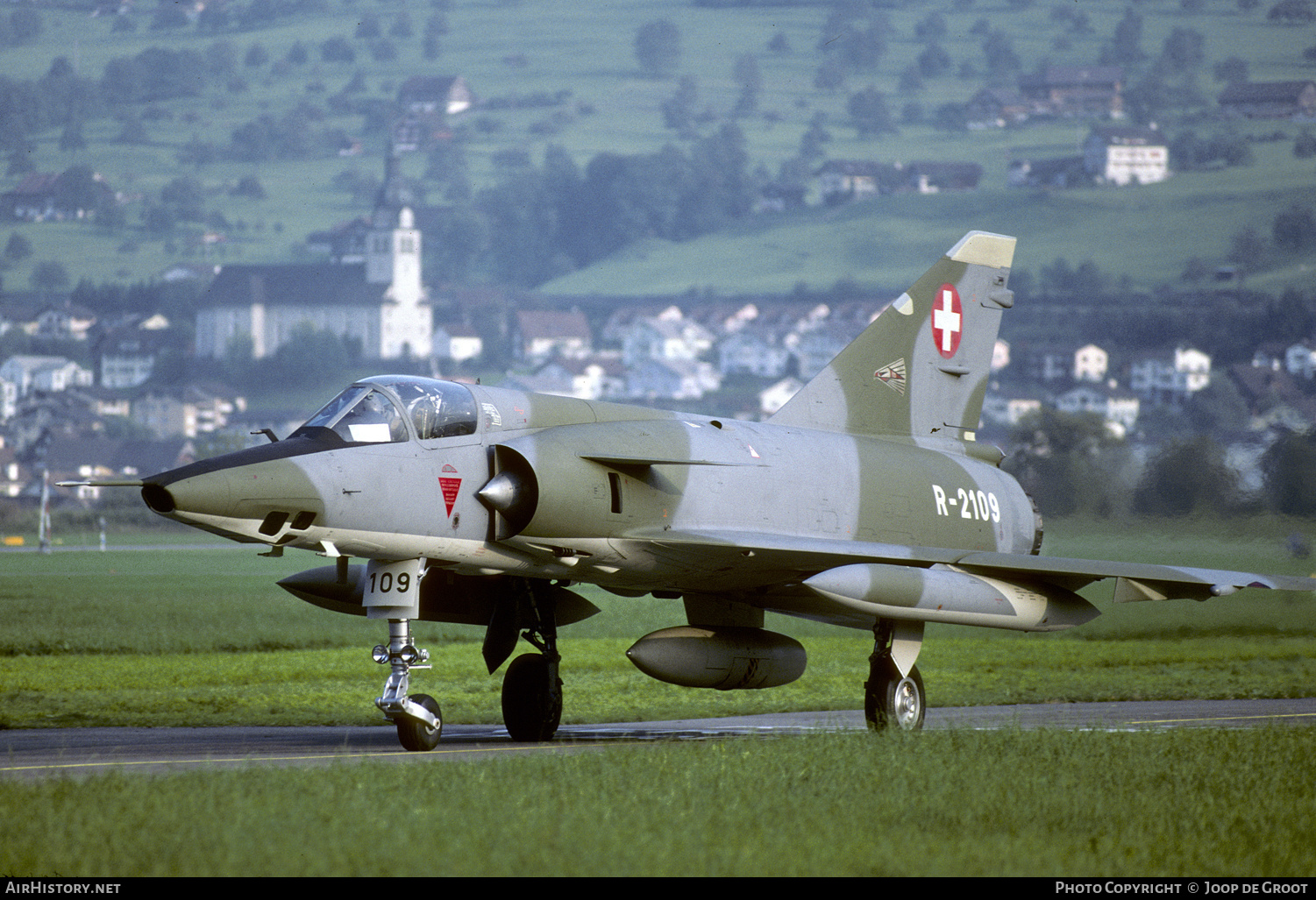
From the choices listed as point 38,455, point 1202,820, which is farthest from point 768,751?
point 38,455

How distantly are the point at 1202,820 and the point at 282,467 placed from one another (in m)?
6.72

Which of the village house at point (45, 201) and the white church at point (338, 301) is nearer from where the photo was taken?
the village house at point (45, 201)

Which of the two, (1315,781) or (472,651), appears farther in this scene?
(472,651)

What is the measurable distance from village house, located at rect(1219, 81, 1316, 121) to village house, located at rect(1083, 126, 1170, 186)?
27.2 feet

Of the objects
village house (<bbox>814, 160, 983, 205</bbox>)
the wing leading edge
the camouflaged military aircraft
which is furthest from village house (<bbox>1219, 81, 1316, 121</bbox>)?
the wing leading edge

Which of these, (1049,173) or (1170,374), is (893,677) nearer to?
(1170,374)

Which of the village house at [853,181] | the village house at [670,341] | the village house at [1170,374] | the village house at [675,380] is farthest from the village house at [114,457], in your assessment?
the village house at [853,181]

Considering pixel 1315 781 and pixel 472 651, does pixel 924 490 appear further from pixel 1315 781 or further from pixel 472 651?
pixel 472 651

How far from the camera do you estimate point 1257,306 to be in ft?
390

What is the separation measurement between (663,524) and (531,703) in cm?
209

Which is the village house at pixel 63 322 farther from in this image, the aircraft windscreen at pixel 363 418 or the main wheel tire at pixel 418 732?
the main wheel tire at pixel 418 732

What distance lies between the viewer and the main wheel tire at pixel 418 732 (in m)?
12.2

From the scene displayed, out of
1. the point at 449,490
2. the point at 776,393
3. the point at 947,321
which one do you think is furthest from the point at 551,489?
the point at 776,393

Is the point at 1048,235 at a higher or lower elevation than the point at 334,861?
higher
